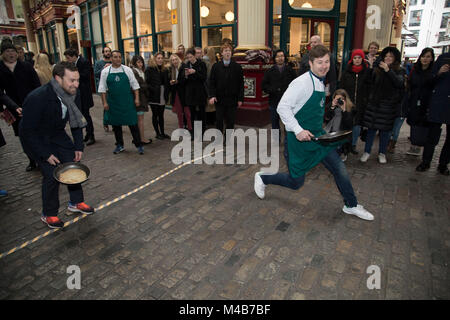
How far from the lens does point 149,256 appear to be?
2953 millimetres

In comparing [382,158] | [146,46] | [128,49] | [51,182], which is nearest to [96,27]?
[128,49]

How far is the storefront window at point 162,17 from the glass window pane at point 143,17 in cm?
50

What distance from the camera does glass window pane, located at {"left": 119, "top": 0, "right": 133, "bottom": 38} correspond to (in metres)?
12.9

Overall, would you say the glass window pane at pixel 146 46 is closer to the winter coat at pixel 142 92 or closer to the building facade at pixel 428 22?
the winter coat at pixel 142 92

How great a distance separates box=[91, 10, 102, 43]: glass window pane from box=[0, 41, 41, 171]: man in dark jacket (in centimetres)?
1198

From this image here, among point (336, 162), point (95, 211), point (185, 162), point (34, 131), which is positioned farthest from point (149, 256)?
point (185, 162)

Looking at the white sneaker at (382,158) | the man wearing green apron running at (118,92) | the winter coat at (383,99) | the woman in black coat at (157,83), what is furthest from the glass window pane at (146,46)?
the white sneaker at (382,158)

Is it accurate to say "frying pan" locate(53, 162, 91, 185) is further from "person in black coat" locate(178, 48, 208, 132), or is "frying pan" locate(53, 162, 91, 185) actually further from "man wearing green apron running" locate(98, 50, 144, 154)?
"person in black coat" locate(178, 48, 208, 132)

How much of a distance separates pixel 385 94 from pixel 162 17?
929 centimetres

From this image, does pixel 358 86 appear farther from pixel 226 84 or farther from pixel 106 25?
pixel 106 25

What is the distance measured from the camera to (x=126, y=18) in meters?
13.3

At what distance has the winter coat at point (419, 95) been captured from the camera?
5.03m

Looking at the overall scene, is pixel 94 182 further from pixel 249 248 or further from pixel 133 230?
pixel 249 248

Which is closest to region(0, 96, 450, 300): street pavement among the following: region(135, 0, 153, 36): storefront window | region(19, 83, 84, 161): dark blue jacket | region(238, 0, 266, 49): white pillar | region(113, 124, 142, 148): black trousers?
region(19, 83, 84, 161): dark blue jacket
